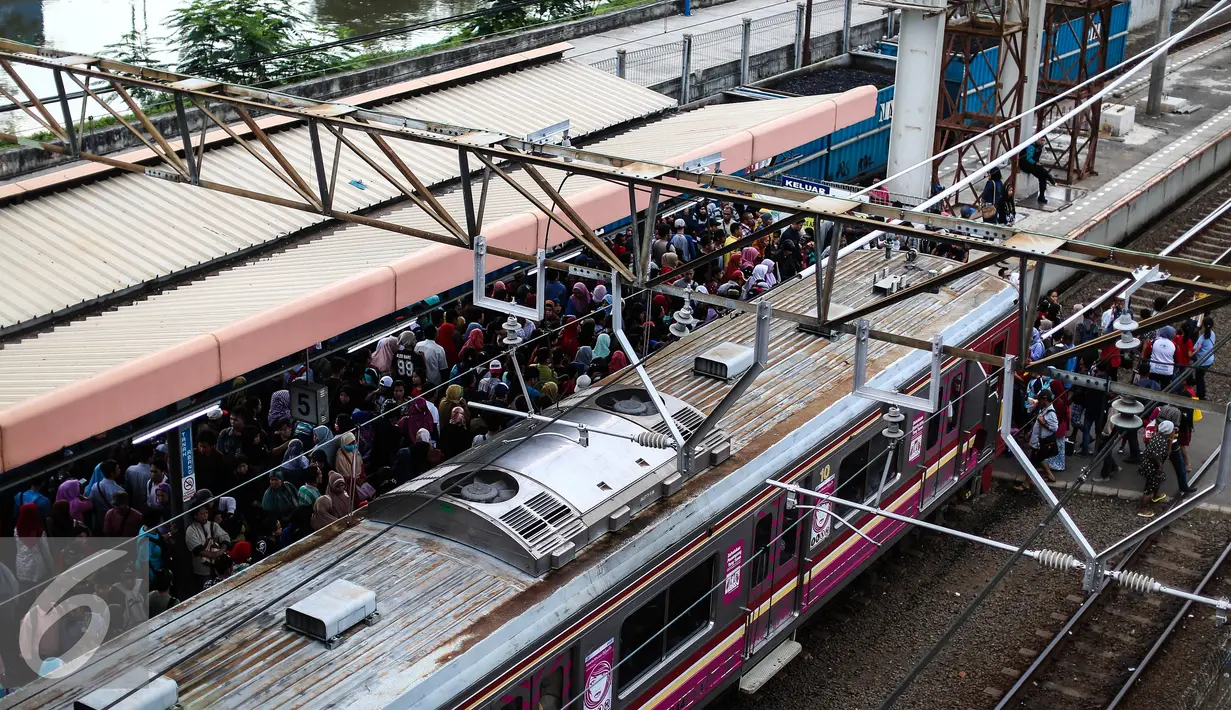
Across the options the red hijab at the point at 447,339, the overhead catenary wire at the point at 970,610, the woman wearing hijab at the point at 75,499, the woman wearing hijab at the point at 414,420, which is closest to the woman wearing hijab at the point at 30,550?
the woman wearing hijab at the point at 75,499

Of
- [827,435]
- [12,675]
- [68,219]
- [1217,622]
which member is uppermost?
[68,219]

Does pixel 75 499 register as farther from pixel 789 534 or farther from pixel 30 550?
pixel 789 534

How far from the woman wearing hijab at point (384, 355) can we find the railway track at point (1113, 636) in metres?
7.28

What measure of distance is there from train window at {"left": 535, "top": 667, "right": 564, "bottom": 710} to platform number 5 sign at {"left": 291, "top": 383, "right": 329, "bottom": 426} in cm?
554

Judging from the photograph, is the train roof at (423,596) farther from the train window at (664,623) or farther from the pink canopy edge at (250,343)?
the pink canopy edge at (250,343)

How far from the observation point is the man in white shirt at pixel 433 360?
15430mm

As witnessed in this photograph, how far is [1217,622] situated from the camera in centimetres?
1395

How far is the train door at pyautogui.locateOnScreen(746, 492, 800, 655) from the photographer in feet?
37.8

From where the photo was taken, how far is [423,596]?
930cm

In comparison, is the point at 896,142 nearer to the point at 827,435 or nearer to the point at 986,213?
the point at 986,213

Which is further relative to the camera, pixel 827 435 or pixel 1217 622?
pixel 1217 622

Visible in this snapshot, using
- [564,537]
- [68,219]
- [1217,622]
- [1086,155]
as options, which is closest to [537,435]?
[564,537]

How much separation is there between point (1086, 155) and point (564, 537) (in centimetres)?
2172

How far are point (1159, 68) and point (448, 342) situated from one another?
67.2ft
